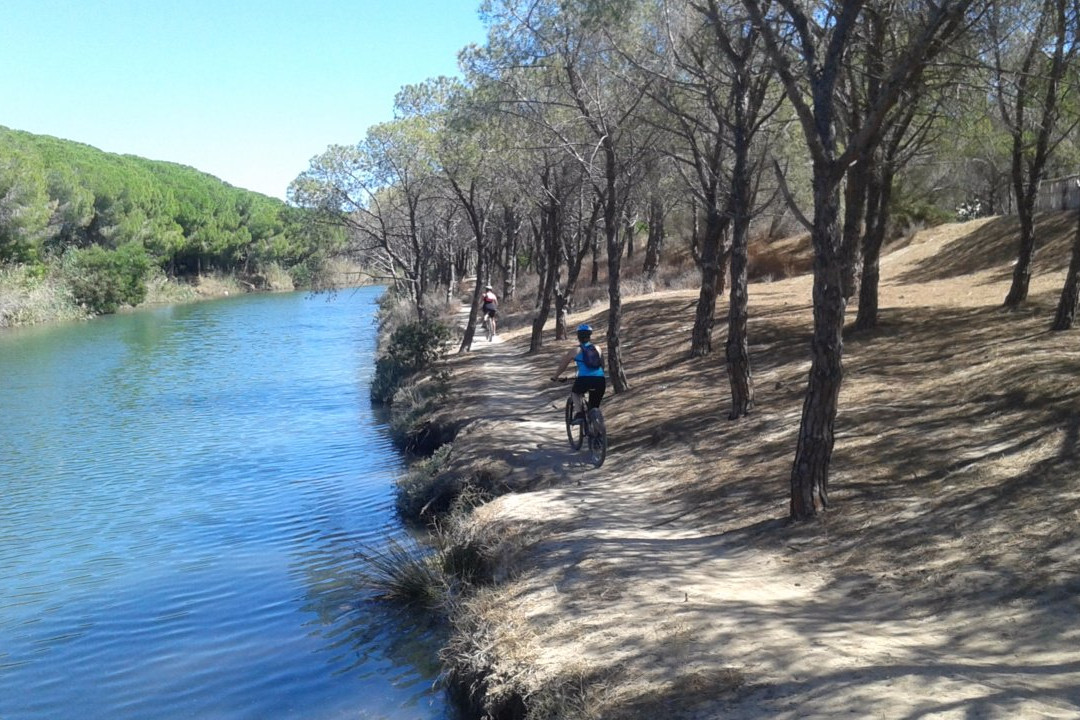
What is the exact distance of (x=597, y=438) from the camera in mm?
13211

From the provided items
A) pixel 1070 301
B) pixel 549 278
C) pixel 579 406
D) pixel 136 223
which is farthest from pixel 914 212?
pixel 136 223

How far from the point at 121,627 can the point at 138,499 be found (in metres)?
6.84

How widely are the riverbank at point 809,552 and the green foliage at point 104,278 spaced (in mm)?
61560

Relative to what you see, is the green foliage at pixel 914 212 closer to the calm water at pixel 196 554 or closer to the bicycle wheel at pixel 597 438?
the calm water at pixel 196 554

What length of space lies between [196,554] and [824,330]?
9718mm

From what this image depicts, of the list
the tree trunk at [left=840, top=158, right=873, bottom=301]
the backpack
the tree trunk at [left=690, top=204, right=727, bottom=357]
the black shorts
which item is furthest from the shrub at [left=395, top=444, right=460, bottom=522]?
the tree trunk at [left=840, top=158, right=873, bottom=301]

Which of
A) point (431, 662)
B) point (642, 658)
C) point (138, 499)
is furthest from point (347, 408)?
point (642, 658)

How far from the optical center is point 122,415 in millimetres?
26672

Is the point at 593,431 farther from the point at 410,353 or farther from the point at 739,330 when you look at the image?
the point at 410,353

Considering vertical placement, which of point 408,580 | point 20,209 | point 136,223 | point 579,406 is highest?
point 136,223

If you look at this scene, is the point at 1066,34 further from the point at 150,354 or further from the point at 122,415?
Result: the point at 150,354

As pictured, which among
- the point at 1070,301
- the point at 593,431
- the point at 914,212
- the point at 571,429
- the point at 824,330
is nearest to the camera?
the point at 824,330

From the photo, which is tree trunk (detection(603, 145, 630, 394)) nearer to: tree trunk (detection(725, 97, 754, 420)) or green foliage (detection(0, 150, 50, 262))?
tree trunk (detection(725, 97, 754, 420))

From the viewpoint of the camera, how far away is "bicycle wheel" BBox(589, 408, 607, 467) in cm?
1301
